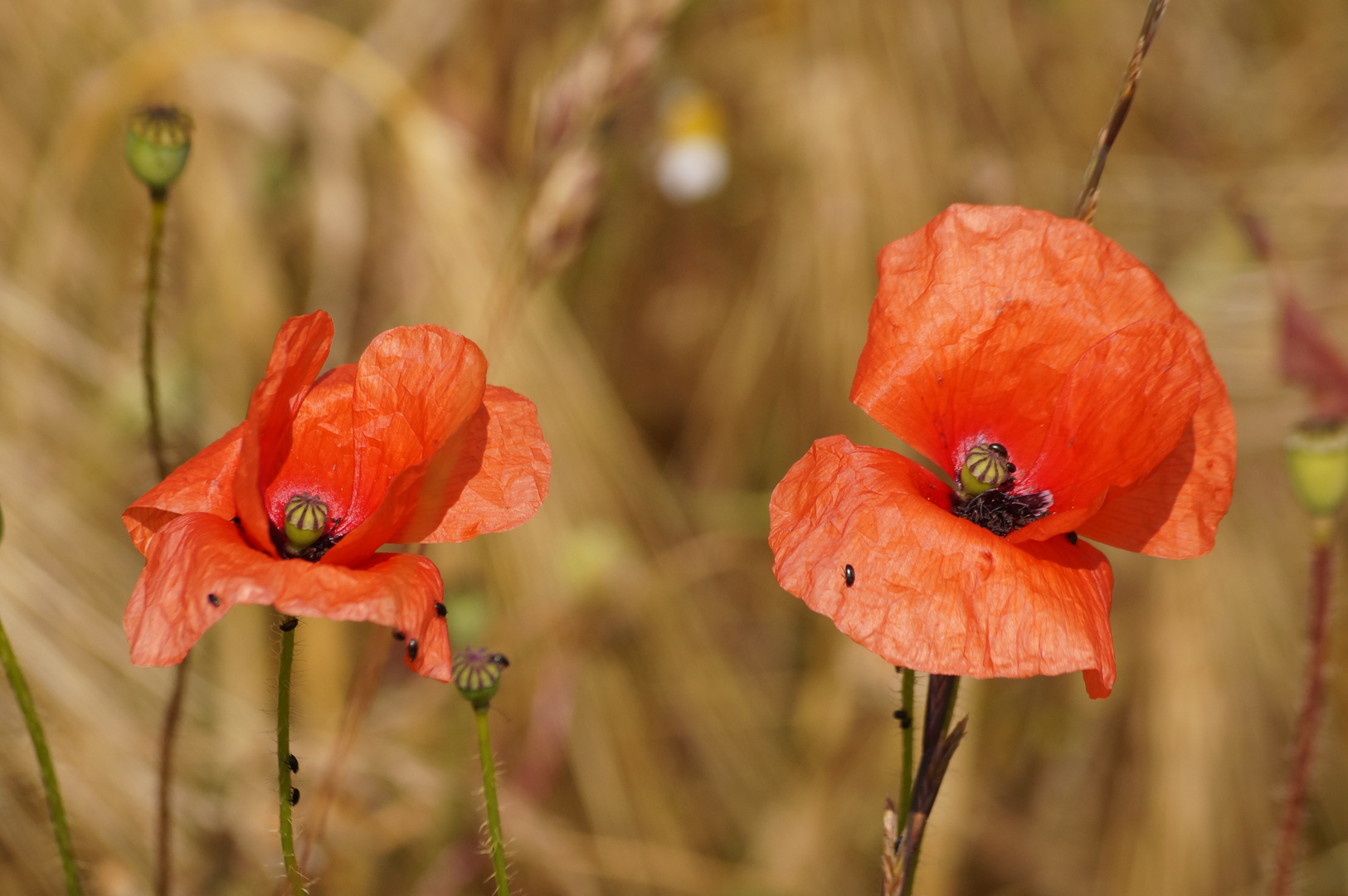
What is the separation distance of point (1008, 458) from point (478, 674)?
48 centimetres

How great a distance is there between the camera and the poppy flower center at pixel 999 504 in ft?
2.99

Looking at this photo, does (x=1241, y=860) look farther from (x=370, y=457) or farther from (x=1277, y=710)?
(x=370, y=457)

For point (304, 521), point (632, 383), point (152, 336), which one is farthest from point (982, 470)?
point (632, 383)

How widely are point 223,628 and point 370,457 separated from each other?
1.27 meters

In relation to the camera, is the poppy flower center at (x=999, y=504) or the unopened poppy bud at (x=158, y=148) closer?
the poppy flower center at (x=999, y=504)

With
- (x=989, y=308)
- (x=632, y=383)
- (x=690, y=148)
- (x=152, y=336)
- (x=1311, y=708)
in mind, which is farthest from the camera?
(x=632, y=383)

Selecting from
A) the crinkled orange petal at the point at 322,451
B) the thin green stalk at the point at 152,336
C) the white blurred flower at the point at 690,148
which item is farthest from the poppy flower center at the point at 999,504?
the white blurred flower at the point at 690,148

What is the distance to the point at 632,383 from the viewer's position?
2961 millimetres

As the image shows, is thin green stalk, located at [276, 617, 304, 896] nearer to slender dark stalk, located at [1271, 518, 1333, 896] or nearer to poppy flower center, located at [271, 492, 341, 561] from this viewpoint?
poppy flower center, located at [271, 492, 341, 561]

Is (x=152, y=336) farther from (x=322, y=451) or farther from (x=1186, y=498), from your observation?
(x=1186, y=498)

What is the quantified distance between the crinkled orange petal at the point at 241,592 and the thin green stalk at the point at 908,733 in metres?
0.33

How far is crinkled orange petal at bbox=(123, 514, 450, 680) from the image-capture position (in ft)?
2.17

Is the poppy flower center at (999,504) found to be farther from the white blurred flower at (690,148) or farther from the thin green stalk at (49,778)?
the white blurred flower at (690,148)

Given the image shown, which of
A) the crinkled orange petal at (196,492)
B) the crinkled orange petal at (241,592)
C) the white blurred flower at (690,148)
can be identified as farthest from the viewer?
the white blurred flower at (690,148)
